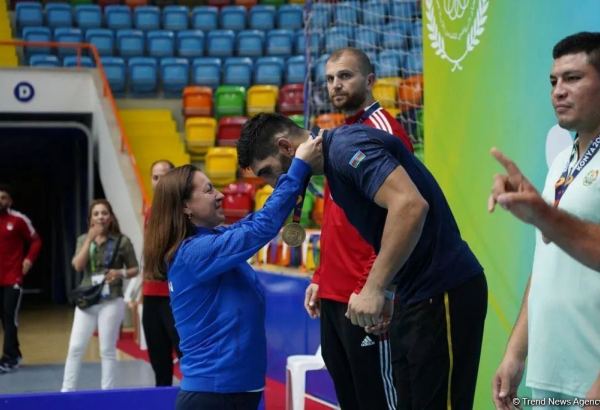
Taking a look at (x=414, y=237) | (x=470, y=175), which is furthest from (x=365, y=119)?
(x=414, y=237)

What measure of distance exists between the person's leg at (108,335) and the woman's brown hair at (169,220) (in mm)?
3583

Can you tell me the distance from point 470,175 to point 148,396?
82.6 inches

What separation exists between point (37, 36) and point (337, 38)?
5.97 metres

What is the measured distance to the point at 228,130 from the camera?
A: 524 inches

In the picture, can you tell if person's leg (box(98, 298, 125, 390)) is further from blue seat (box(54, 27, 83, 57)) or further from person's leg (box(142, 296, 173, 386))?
blue seat (box(54, 27, 83, 57))

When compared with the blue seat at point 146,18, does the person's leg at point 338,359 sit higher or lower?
lower

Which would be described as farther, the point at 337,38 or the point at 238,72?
the point at 238,72

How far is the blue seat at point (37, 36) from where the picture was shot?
1421 centimetres

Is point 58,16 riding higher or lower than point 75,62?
higher

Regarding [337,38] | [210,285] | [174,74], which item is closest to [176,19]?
[174,74]

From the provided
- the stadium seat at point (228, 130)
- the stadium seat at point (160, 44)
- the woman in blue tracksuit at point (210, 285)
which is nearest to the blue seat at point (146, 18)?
the stadium seat at point (160, 44)

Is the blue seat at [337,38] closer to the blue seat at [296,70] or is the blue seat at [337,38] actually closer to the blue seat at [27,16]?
the blue seat at [296,70]

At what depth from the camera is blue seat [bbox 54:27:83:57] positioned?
46.6ft

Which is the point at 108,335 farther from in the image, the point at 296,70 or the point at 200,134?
the point at 296,70
